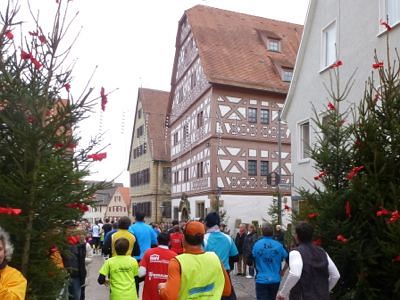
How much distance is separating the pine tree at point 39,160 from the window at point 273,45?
31236 mm

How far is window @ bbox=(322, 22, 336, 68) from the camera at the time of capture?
16181 millimetres

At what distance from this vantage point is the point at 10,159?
14.1 ft

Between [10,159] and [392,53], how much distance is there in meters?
10.7

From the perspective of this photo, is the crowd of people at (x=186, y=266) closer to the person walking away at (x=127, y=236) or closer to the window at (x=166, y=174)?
the person walking away at (x=127, y=236)

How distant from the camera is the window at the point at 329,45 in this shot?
16.2 meters

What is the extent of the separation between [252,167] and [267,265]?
73.7ft

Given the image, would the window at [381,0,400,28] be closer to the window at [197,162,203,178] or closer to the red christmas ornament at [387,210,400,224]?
the red christmas ornament at [387,210,400,224]

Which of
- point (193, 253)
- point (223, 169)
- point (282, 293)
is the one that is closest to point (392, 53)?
point (282, 293)

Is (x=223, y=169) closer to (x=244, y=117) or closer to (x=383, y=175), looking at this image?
(x=244, y=117)

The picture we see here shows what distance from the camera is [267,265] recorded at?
8188mm

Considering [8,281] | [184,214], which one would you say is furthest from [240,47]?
[8,281]

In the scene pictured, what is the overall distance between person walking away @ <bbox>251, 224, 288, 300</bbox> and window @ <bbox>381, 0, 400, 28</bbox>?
7.18m

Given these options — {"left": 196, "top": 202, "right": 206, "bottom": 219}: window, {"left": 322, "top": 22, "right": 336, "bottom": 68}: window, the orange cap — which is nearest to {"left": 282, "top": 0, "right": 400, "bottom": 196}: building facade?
{"left": 322, "top": 22, "right": 336, "bottom": 68}: window

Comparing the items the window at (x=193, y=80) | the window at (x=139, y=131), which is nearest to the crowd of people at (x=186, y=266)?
the window at (x=193, y=80)
